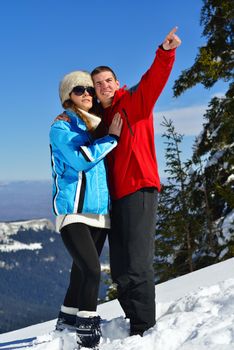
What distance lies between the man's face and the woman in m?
0.13

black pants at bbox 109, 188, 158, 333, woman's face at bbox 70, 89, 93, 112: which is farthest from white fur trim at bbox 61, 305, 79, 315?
woman's face at bbox 70, 89, 93, 112

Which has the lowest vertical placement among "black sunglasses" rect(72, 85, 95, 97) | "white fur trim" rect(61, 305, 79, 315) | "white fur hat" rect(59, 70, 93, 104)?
"white fur trim" rect(61, 305, 79, 315)

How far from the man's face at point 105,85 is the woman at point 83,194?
13 cm

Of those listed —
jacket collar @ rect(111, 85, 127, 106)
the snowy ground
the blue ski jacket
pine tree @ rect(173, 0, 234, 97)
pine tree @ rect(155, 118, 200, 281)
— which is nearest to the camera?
the snowy ground

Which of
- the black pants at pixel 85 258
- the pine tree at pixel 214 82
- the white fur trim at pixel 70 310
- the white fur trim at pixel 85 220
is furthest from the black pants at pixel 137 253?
the pine tree at pixel 214 82

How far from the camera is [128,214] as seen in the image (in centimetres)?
380

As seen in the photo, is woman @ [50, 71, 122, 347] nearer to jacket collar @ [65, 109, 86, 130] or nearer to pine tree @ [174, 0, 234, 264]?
jacket collar @ [65, 109, 86, 130]

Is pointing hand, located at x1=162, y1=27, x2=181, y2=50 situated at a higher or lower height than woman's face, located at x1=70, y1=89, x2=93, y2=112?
higher

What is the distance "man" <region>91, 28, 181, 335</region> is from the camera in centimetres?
374

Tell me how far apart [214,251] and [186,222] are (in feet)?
9.17

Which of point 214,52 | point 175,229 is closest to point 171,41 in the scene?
point 214,52

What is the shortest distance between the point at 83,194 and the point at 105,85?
97 cm

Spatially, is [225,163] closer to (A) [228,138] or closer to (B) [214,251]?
(A) [228,138]

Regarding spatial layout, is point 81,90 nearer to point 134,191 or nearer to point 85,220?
point 134,191
